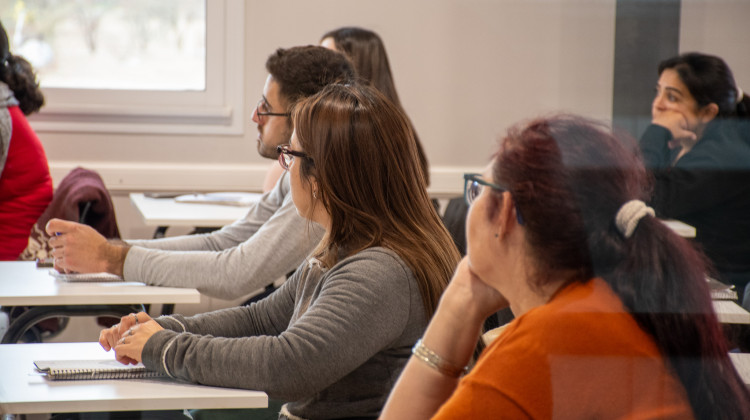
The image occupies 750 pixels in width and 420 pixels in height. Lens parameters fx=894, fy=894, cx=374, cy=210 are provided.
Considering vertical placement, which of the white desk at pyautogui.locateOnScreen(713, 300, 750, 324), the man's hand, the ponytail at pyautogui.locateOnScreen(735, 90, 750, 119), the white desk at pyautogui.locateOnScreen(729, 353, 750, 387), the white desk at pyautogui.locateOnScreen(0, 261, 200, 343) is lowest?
the white desk at pyautogui.locateOnScreen(0, 261, 200, 343)

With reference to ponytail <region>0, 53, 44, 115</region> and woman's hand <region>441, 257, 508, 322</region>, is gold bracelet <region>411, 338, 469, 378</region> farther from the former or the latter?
ponytail <region>0, 53, 44, 115</region>

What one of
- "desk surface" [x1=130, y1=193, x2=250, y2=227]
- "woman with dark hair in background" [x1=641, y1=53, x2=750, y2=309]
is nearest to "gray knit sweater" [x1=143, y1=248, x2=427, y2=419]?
"woman with dark hair in background" [x1=641, y1=53, x2=750, y2=309]

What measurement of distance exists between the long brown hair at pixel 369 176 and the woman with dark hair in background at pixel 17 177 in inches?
63.7

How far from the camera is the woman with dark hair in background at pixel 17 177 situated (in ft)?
8.80

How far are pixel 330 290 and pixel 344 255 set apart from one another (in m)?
0.12

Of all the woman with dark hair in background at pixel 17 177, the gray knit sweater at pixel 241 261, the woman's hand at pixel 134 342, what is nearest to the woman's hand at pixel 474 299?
the woman's hand at pixel 134 342

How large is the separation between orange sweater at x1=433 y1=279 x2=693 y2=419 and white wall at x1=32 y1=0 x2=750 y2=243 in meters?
0.29

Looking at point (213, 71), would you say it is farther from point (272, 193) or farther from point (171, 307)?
point (272, 193)

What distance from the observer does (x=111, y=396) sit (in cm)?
130

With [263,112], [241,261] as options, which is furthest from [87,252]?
[263,112]

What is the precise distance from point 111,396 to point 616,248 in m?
0.80

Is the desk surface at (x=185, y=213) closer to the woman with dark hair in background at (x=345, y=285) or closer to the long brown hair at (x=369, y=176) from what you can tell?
the woman with dark hair in background at (x=345, y=285)

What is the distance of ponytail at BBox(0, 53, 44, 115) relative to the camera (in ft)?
9.46

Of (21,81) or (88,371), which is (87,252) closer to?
(88,371)
